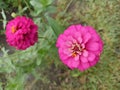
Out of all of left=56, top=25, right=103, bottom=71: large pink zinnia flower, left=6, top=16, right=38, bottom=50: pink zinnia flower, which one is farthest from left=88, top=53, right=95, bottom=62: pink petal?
left=6, top=16, right=38, bottom=50: pink zinnia flower

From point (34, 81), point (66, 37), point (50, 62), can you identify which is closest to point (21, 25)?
point (66, 37)

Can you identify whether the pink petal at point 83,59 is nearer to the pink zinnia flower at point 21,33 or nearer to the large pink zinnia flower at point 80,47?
the large pink zinnia flower at point 80,47

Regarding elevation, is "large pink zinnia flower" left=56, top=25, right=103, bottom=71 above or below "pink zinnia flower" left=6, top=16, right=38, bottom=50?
below

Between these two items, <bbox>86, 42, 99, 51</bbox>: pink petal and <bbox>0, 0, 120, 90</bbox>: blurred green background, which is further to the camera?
<bbox>0, 0, 120, 90</bbox>: blurred green background

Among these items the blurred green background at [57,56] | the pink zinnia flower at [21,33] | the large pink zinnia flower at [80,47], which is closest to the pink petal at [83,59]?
the large pink zinnia flower at [80,47]

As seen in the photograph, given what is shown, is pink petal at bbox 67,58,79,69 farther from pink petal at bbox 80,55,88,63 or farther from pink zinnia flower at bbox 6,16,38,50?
pink zinnia flower at bbox 6,16,38,50

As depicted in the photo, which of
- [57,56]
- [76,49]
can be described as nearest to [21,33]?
[76,49]
